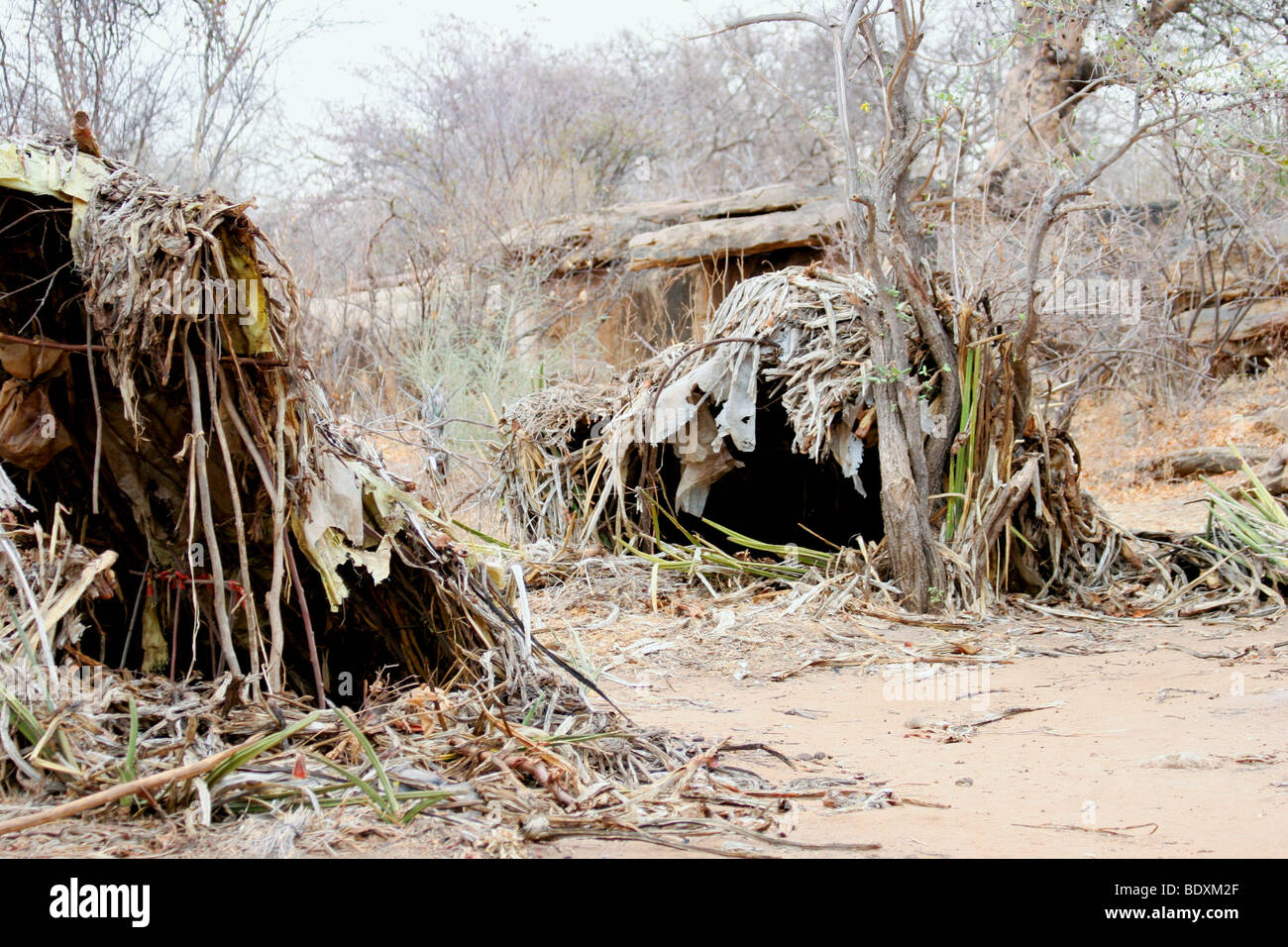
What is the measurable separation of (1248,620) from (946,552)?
1512 mm

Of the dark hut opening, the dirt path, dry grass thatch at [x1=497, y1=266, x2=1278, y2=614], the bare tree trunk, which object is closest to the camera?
the dirt path

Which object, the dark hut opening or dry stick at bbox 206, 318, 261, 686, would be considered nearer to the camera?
dry stick at bbox 206, 318, 261, 686

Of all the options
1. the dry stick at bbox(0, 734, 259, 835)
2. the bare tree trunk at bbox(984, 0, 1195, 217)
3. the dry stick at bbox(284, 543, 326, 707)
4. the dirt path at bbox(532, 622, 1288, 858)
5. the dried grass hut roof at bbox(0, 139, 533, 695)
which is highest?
the bare tree trunk at bbox(984, 0, 1195, 217)

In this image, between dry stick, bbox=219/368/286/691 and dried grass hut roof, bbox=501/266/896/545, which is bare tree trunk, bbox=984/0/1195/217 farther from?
dry stick, bbox=219/368/286/691

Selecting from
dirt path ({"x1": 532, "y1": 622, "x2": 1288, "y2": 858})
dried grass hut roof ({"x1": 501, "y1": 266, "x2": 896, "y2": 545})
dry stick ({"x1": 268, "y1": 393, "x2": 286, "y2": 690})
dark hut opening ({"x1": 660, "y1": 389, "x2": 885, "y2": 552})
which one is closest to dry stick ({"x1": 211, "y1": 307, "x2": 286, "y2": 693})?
dry stick ({"x1": 268, "y1": 393, "x2": 286, "y2": 690})

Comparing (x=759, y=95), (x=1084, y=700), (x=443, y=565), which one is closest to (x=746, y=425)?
(x=1084, y=700)

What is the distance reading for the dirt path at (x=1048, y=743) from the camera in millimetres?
2461

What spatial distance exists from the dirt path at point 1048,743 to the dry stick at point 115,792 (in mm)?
674

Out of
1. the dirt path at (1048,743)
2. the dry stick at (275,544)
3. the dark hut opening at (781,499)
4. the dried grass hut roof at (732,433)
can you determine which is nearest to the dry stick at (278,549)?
the dry stick at (275,544)

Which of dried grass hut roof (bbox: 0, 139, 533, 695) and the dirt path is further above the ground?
dried grass hut roof (bbox: 0, 139, 533, 695)

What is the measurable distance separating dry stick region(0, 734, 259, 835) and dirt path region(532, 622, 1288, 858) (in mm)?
674

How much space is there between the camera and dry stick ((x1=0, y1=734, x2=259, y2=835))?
6.43ft

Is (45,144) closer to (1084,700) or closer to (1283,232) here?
(1084,700)
